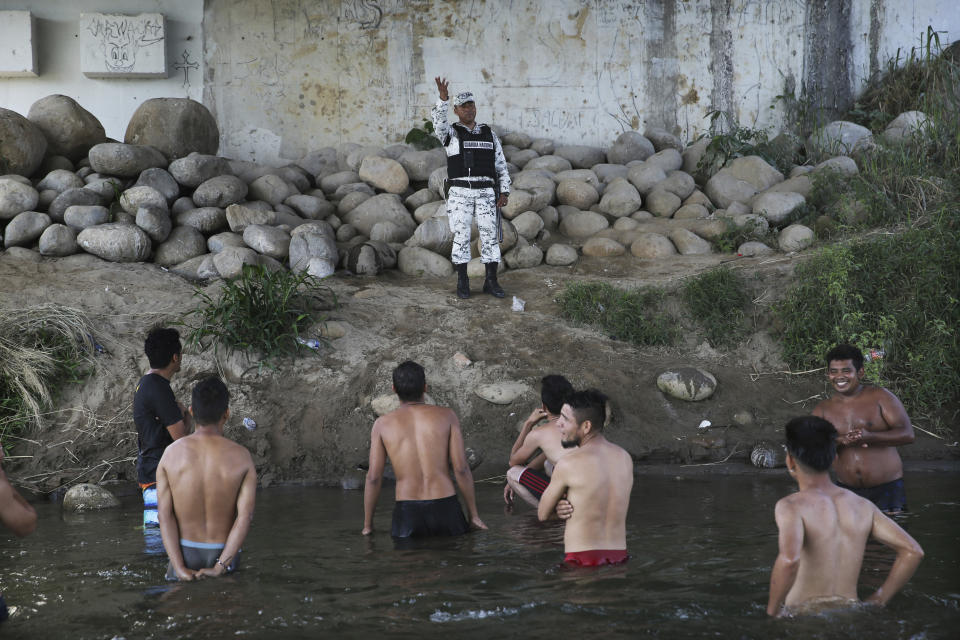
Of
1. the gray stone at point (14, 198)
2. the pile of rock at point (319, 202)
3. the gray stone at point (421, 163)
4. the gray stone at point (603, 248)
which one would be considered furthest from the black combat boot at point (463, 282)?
the gray stone at point (14, 198)

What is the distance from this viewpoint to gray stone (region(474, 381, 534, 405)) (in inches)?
319

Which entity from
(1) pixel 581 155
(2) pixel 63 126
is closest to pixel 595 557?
(1) pixel 581 155

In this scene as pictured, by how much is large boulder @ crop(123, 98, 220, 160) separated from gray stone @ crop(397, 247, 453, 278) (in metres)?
3.41

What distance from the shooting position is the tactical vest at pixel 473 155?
29.8 ft

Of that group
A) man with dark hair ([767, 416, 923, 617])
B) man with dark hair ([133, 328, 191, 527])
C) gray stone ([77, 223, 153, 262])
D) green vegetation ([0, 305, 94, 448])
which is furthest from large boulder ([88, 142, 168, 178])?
man with dark hair ([767, 416, 923, 617])

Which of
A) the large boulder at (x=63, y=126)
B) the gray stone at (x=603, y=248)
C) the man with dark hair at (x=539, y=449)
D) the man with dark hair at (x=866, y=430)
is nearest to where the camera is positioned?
the man with dark hair at (x=866, y=430)

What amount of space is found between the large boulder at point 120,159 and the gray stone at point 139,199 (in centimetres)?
48

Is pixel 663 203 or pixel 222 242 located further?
pixel 663 203

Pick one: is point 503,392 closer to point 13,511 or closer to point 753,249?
point 753,249

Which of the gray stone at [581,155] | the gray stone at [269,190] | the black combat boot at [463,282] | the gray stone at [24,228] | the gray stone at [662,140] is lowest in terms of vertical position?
the black combat boot at [463,282]

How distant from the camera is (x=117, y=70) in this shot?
508 inches

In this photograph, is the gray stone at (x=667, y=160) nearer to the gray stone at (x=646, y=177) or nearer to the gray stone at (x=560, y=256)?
the gray stone at (x=646, y=177)

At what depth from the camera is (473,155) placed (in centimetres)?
910

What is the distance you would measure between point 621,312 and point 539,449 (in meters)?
3.08
